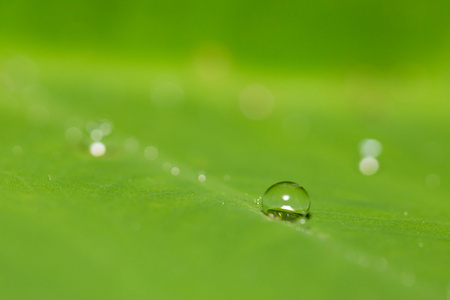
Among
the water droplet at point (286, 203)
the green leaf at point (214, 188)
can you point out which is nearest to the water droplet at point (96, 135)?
the green leaf at point (214, 188)

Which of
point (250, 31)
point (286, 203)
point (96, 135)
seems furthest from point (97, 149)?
point (250, 31)

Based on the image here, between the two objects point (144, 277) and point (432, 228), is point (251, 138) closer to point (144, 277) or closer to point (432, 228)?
point (432, 228)

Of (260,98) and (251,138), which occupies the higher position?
(260,98)

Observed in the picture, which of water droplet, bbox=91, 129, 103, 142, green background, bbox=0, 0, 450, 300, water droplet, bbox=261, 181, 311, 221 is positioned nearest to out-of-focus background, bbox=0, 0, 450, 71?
green background, bbox=0, 0, 450, 300

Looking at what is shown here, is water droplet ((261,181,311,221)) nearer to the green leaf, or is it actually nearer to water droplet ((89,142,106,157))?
the green leaf

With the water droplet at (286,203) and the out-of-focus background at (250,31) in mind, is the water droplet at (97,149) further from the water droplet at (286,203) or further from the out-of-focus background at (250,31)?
the out-of-focus background at (250,31)

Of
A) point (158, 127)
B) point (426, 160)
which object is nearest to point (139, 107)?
point (158, 127)
